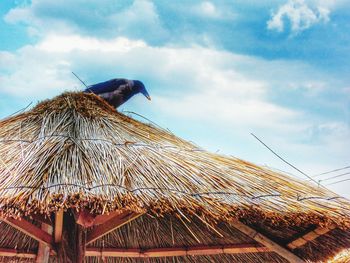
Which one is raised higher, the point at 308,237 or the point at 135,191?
the point at 135,191

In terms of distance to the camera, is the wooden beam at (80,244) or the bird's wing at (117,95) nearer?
the wooden beam at (80,244)

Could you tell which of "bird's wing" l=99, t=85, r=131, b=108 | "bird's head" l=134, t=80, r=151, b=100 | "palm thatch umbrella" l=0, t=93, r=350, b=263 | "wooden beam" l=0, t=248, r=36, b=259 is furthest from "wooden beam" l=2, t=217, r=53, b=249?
"bird's head" l=134, t=80, r=151, b=100

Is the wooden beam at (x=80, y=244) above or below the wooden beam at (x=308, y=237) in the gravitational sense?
above

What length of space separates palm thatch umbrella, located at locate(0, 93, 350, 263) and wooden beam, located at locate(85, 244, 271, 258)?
10 mm

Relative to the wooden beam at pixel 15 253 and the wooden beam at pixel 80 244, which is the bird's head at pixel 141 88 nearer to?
the wooden beam at pixel 80 244

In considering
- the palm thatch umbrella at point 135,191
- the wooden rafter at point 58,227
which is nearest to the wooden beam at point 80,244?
the palm thatch umbrella at point 135,191

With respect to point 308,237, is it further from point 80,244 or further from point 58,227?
point 58,227

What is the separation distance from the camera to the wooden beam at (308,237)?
3.07 m

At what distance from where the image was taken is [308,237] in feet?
10.8

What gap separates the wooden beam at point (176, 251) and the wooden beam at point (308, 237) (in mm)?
443

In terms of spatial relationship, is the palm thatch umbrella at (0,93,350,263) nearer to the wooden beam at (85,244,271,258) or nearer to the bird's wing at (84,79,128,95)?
the wooden beam at (85,244,271,258)

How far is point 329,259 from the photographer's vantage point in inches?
141

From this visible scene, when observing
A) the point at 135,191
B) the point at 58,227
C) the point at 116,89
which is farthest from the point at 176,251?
the point at 135,191

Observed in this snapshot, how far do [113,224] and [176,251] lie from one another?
1318mm
